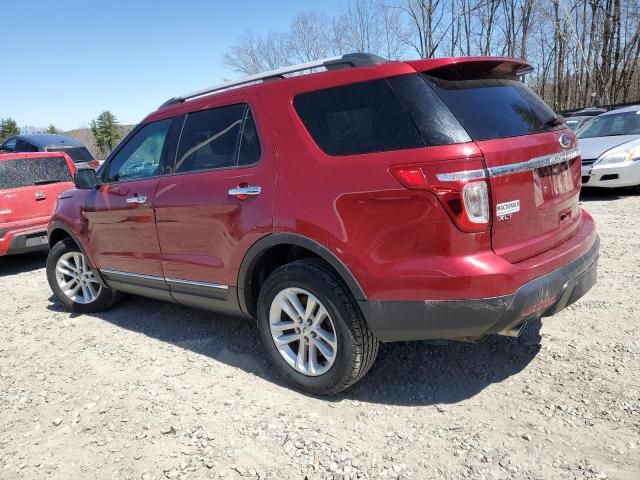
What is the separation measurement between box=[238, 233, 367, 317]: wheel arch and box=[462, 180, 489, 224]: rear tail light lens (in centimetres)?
68

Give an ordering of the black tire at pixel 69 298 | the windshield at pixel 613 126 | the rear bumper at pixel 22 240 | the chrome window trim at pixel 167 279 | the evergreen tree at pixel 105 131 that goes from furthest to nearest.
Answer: the evergreen tree at pixel 105 131 < the windshield at pixel 613 126 < the rear bumper at pixel 22 240 < the black tire at pixel 69 298 < the chrome window trim at pixel 167 279

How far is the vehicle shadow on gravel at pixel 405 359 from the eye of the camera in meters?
2.92

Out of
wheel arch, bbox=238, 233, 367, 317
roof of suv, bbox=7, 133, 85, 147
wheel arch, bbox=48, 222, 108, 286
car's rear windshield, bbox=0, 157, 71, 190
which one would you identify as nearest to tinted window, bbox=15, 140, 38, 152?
roof of suv, bbox=7, 133, 85, 147

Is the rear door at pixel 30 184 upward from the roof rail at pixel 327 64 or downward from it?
downward

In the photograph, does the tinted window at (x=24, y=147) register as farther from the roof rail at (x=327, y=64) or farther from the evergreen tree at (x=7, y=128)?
the evergreen tree at (x=7, y=128)

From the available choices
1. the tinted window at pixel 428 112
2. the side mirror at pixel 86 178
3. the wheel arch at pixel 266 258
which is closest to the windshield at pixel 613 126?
the tinted window at pixel 428 112

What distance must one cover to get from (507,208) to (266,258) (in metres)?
1.47

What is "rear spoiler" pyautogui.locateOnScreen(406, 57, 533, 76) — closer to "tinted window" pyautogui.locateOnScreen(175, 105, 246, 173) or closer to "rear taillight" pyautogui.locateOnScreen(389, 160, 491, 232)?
"rear taillight" pyautogui.locateOnScreen(389, 160, 491, 232)

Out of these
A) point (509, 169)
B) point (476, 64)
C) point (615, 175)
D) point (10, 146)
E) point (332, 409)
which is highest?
point (10, 146)

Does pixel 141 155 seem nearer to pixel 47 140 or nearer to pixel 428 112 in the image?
pixel 428 112

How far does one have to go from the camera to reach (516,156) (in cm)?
241

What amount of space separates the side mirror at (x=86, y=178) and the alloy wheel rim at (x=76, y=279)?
0.77m

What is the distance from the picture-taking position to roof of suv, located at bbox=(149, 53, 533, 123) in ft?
8.31

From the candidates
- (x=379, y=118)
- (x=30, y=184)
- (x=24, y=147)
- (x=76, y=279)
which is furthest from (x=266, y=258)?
(x=24, y=147)
